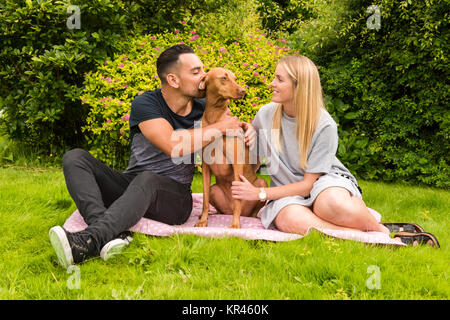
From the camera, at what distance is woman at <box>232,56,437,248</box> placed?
310 cm

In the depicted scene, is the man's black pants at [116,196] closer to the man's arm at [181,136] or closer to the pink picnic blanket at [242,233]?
the pink picnic blanket at [242,233]

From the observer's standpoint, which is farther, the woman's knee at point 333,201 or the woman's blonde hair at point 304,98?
the woman's blonde hair at point 304,98

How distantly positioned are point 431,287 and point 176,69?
7.61ft

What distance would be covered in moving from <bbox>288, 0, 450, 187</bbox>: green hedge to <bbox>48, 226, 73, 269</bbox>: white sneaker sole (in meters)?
4.31

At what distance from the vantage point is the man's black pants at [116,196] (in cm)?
274

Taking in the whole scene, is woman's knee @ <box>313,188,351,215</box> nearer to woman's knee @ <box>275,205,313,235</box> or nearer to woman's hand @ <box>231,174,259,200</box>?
woman's knee @ <box>275,205,313,235</box>

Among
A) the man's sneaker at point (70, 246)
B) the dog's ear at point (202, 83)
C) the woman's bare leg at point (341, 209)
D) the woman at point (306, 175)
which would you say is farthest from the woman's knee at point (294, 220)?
the man's sneaker at point (70, 246)

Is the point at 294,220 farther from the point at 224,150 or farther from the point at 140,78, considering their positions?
the point at 140,78

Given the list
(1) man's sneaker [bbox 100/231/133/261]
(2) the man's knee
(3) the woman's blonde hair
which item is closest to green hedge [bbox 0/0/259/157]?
(2) the man's knee

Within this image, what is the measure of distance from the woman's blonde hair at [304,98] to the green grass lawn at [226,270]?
30.5 inches

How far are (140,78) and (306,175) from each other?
110 inches

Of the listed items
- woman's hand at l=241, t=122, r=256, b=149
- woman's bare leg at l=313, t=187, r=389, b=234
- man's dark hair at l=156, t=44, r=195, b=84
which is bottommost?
woman's bare leg at l=313, t=187, r=389, b=234

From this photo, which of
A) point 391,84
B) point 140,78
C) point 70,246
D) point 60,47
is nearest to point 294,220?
point 70,246

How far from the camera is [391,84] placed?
581cm
